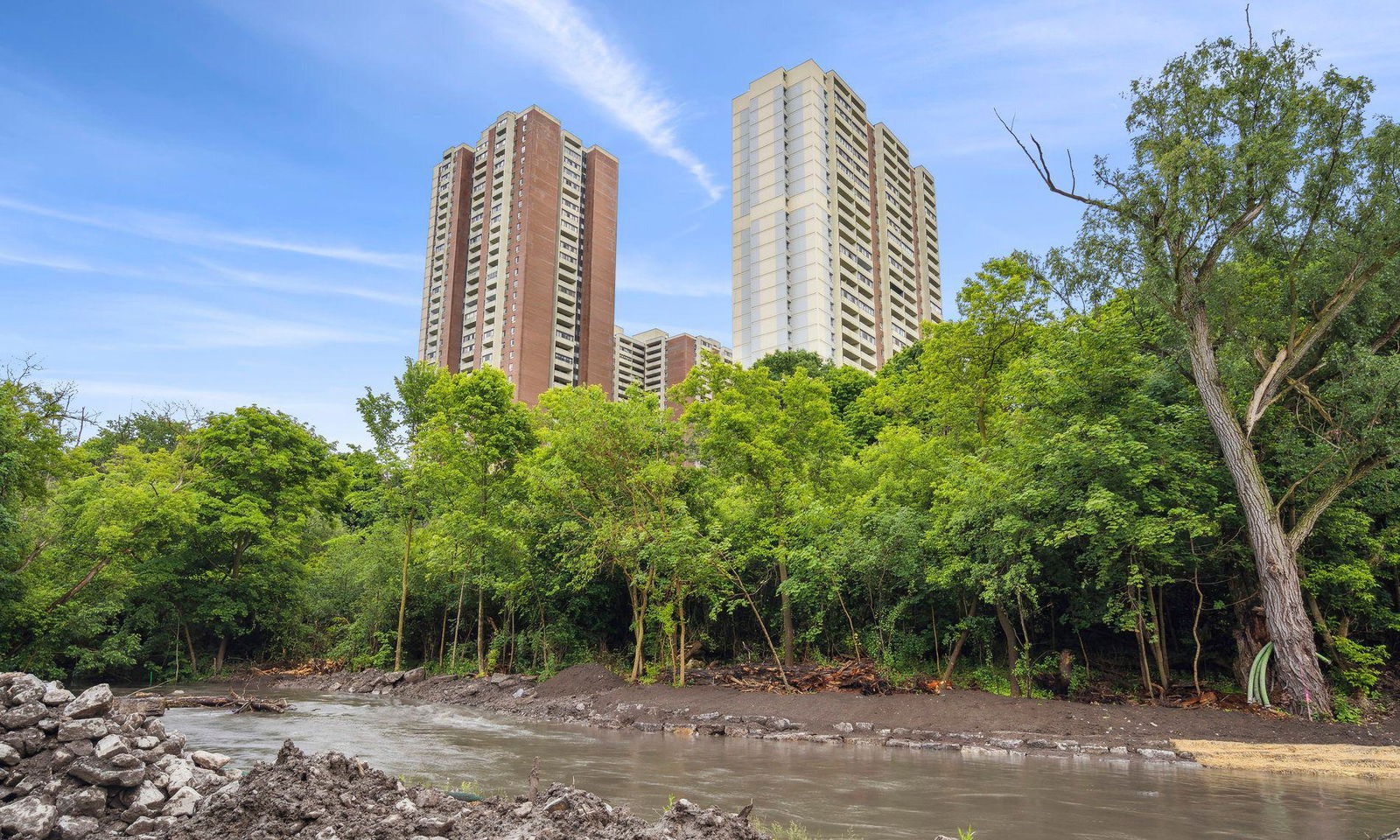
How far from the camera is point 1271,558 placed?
14.2 metres

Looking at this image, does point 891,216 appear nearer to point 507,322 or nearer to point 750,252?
point 750,252

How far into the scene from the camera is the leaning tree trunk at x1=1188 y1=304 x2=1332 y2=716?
13.8 meters

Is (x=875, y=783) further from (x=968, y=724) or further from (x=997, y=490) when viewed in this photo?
(x=997, y=490)

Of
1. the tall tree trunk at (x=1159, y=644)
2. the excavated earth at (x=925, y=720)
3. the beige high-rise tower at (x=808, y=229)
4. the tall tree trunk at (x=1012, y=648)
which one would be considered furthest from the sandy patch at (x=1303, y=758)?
the beige high-rise tower at (x=808, y=229)

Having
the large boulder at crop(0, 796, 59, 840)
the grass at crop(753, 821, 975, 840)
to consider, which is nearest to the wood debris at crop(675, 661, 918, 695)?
the grass at crop(753, 821, 975, 840)

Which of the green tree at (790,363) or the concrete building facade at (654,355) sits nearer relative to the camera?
the green tree at (790,363)

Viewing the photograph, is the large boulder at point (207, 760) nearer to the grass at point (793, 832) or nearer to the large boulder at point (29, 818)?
the large boulder at point (29, 818)

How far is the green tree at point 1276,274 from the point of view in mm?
14344

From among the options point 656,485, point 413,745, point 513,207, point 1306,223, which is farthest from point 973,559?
point 513,207

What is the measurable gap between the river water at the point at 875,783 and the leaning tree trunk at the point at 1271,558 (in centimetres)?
419

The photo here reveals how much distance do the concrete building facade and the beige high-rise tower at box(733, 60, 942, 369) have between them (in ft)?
187

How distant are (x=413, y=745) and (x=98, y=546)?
17.2 m

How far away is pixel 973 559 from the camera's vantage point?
57.0 ft

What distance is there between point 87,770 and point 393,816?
3.49 meters
